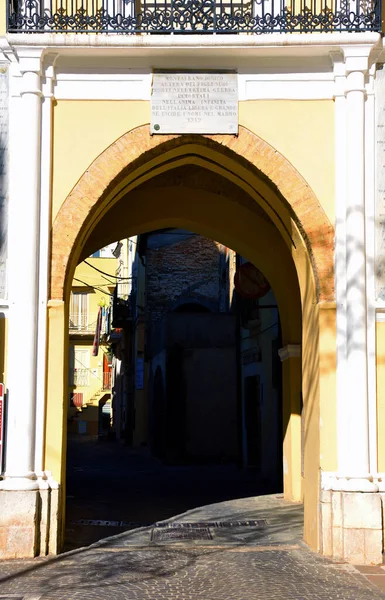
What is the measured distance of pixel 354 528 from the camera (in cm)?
984

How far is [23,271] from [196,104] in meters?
2.78

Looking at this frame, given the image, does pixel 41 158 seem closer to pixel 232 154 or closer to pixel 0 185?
pixel 0 185

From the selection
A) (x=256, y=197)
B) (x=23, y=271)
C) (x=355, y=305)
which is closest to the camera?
(x=355, y=305)

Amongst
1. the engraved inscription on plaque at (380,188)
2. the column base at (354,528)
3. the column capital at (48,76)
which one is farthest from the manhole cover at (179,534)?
the column capital at (48,76)

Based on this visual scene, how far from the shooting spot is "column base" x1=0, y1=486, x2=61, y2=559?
982cm

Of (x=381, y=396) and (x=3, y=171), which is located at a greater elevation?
(x=3, y=171)

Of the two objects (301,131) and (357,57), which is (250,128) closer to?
(301,131)

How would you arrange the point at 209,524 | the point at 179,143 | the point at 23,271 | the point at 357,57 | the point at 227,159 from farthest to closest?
the point at 209,524, the point at 227,159, the point at 179,143, the point at 357,57, the point at 23,271

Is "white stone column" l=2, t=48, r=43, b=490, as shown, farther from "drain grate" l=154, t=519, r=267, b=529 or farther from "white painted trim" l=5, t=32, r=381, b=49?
"drain grate" l=154, t=519, r=267, b=529

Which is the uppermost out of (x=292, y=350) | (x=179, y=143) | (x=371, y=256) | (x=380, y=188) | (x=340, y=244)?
(x=179, y=143)

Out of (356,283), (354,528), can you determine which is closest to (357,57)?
(356,283)

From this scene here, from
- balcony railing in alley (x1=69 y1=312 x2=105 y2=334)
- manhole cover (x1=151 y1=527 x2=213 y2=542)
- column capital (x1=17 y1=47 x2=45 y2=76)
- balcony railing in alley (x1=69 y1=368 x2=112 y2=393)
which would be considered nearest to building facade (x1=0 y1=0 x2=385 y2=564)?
column capital (x1=17 y1=47 x2=45 y2=76)

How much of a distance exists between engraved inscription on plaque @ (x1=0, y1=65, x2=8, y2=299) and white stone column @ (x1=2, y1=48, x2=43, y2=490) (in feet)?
0.24

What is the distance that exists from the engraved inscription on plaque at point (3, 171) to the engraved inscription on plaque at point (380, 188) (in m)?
4.19
